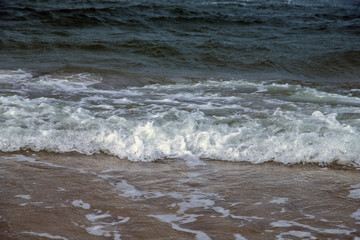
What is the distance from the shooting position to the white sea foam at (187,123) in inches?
184

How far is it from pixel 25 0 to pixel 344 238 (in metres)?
15.5

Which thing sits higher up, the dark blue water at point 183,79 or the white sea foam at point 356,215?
the dark blue water at point 183,79

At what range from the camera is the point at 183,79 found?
28.0 ft

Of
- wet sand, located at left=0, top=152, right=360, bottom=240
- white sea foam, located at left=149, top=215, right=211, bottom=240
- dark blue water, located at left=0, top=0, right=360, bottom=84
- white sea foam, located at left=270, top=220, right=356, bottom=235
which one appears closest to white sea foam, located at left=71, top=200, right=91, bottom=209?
wet sand, located at left=0, top=152, right=360, bottom=240

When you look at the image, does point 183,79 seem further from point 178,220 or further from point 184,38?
point 178,220

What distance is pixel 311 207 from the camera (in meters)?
3.54

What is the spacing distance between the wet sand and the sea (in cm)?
1

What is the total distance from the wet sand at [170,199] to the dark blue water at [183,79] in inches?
13.0

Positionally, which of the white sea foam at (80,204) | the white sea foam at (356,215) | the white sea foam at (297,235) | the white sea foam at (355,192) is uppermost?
the white sea foam at (355,192)

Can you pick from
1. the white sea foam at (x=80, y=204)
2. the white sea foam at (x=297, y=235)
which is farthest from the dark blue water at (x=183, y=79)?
the white sea foam at (x=297, y=235)

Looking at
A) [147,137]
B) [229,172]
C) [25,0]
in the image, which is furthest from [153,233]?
[25,0]

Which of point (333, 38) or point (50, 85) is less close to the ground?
point (333, 38)

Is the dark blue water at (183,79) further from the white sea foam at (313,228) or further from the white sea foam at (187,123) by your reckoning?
the white sea foam at (313,228)

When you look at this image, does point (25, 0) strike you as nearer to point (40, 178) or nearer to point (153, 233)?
point (40, 178)
